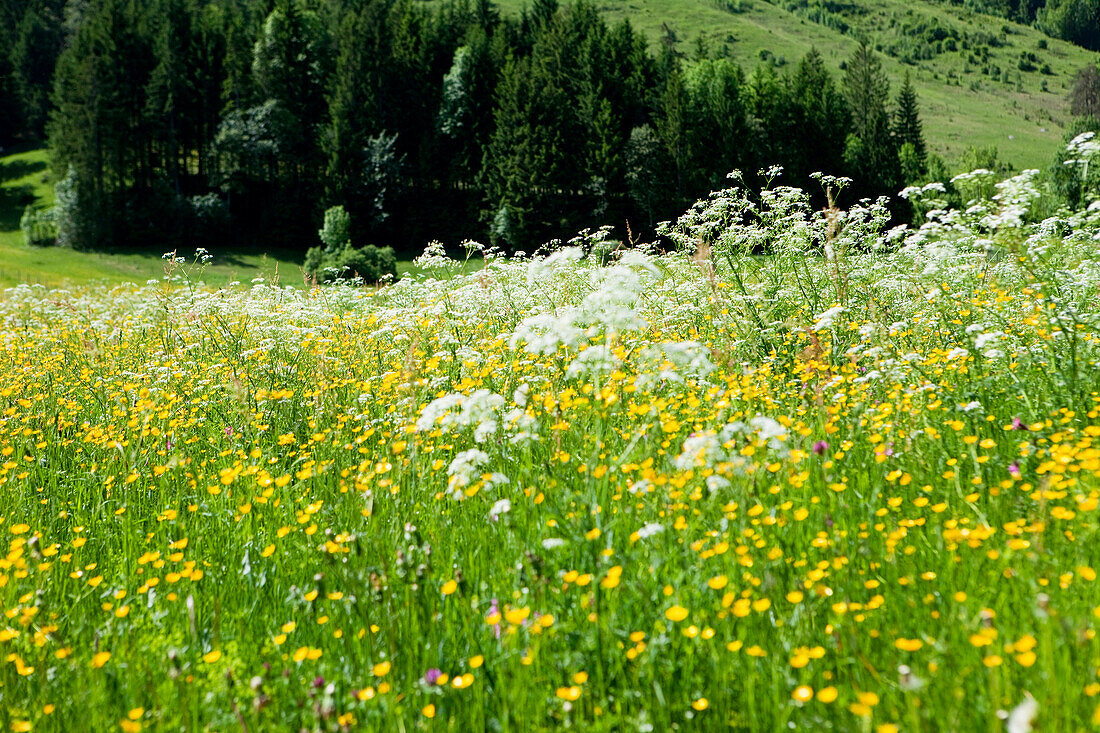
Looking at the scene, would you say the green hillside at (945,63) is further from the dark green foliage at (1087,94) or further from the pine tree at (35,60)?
the pine tree at (35,60)

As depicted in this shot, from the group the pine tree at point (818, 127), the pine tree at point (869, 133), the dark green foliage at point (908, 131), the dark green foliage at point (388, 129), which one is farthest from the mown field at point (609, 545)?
the dark green foliage at point (908, 131)

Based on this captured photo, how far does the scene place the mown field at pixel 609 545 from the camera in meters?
2.10

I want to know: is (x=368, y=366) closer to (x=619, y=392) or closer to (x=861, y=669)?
(x=619, y=392)

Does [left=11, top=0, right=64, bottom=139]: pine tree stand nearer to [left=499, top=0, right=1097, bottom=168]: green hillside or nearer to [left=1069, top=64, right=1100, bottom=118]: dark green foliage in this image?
A: [left=499, top=0, right=1097, bottom=168]: green hillside

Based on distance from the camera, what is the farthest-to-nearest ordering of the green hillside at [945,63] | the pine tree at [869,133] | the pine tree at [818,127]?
the green hillside at [945,63] → the pine tree at [869,133] → the pine tree at [818,127]

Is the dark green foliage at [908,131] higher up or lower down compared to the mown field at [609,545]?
higher up

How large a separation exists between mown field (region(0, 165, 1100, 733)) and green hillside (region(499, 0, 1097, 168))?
362 ft

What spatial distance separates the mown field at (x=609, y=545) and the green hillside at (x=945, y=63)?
110 metres

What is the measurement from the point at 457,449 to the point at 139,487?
2036 mm

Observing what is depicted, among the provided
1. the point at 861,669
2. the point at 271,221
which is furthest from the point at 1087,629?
the point at 271,221

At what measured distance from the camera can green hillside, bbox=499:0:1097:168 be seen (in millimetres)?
114250

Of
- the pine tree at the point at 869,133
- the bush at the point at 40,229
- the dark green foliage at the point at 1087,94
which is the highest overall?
the dark green foliage at the point at 1087,94

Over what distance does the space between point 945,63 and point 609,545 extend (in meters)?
220

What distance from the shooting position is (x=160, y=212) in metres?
51.2
